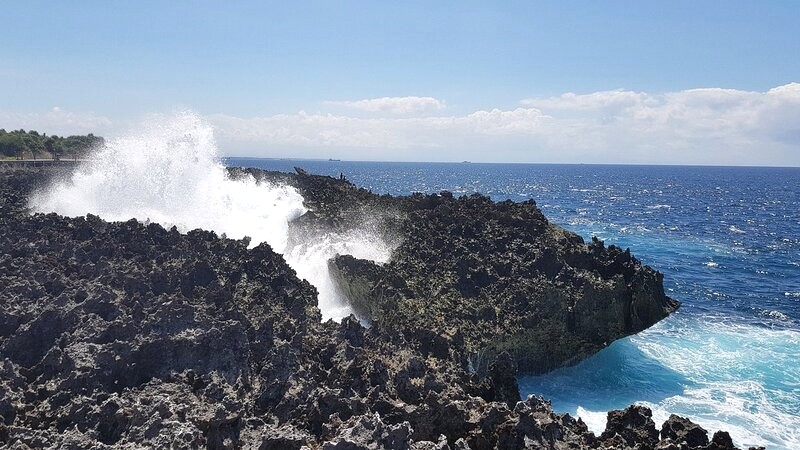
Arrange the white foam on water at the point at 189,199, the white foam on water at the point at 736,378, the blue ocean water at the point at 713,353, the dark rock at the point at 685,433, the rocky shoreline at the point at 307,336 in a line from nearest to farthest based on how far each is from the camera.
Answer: the rocky shoreline at the point at 307,336, the dark rock at the point at 685,433, the white foam on water at the point at 736,378, the blue ocean water at the point at 713,353, the white foam on water at the point at 189,199

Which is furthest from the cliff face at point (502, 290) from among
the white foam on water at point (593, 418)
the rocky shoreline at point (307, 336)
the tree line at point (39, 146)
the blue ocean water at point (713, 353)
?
the tree line at point (39, 146)

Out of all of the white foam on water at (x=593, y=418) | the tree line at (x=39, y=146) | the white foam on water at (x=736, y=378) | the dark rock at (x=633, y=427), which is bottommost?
the white foam on water at (x=593, y=418)

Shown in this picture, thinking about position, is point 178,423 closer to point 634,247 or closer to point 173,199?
point 173,199

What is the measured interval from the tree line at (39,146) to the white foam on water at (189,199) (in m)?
26.0

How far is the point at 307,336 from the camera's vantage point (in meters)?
19.4

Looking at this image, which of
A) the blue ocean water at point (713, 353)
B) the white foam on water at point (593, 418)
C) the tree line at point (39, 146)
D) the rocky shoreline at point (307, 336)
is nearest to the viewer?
the rocky shoreline at point (307, 336)

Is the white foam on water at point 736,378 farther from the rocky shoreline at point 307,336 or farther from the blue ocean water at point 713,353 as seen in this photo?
the rocky shoreline at point 307,336

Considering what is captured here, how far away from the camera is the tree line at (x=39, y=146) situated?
70.9m

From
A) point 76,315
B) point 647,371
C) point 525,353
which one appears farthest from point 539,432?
point 647,371

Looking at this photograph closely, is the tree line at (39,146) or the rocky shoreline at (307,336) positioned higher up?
the tree line at (39,146)

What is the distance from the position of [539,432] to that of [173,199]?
38.2m

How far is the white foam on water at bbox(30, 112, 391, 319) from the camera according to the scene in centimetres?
3588

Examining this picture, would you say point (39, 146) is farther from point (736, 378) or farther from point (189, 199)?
point (736, 378)

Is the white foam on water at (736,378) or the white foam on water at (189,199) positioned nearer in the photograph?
the white foam on water at (736,378)
